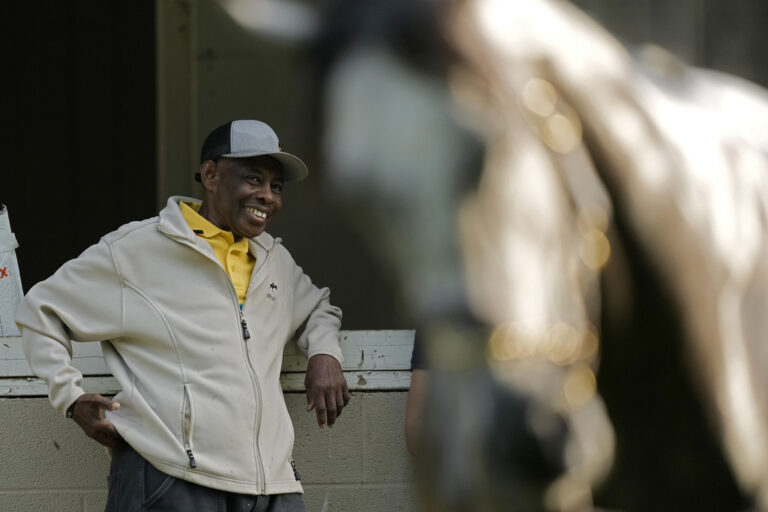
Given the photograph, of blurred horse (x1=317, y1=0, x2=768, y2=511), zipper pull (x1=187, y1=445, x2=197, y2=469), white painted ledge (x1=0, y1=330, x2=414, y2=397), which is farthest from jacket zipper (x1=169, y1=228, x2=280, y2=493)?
blurred horse (x1=317, y1=0, x2=768, y2=511)

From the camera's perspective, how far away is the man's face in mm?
2465

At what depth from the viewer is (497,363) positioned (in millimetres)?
769

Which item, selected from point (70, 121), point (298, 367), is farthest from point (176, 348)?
point (70, 121)

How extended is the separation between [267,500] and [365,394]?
582 millimetres

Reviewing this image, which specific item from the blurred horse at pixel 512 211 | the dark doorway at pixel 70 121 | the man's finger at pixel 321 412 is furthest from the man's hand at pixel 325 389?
the dark doorway at pixel 70 121

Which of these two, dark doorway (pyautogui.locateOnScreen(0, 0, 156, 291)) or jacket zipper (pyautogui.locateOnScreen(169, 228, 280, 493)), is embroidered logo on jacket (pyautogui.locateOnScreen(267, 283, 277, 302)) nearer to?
jacket zipper (pyautogui.locateOnScreen(169, 228, 280, 493))

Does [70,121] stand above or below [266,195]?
below

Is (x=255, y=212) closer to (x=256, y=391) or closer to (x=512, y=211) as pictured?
(x=256, y=391)

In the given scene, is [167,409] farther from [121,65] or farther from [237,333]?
[121,65]

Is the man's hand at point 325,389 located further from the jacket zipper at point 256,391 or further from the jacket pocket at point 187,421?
the jacket pocket at point 187,421

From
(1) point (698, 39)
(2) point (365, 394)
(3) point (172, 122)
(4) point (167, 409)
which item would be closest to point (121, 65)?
(3) point (172, 122)

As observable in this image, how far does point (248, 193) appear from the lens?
8.10 feet

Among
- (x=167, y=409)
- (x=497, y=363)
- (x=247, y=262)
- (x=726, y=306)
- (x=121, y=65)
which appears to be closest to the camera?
(x=497, y=363)

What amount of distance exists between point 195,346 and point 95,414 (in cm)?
23
